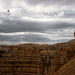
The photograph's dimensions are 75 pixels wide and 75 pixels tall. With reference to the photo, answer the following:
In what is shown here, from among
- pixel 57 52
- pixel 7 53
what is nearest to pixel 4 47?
pixel 7 53

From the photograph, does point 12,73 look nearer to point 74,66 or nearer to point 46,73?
point 46,73

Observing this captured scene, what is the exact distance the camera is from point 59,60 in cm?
1972

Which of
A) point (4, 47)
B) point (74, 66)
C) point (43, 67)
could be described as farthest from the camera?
point (4, 47)

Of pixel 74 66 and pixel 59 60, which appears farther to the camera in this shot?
pixel 59 60

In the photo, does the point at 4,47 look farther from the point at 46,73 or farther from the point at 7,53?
the point at 46,73

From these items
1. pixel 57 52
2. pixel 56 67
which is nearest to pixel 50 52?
pixel 57 52

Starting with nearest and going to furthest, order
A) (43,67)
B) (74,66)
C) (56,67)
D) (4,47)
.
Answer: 1. (74,66)
2. (56,67)
3. (43,67)
4. (4,47)

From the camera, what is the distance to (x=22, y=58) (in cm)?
2155

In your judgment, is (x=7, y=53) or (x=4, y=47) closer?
(x=7, y=53)

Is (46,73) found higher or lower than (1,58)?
lower

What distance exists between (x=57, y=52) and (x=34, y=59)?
13.7 ft

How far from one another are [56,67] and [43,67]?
2.43m

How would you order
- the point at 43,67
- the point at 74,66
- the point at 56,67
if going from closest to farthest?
the point at 74,66 → the point at 56,67 → the point at 43,67

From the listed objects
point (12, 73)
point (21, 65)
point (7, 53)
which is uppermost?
point (7, 53)
